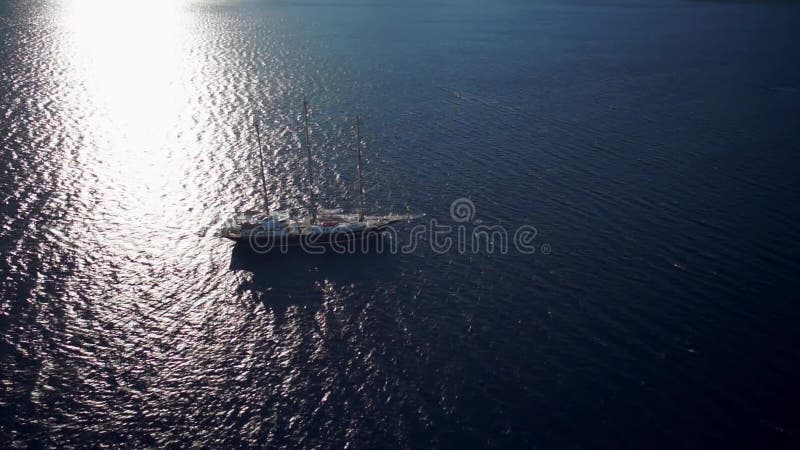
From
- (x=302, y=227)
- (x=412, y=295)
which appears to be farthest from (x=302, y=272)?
(x=412, y=295)

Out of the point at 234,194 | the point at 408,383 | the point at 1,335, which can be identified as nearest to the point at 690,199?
the point at 408,383

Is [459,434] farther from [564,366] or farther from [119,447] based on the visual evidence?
[119,447]

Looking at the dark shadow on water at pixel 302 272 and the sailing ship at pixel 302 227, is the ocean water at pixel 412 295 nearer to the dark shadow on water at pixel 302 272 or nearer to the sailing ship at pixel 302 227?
the dark shadow on water at pixel 302 272

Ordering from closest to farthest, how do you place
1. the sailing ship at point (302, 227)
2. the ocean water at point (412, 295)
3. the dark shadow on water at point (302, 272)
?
the ocean water at point (412, 295) < the dark shadow on water at point (302, 272) < the sailing ship at point (302, 227)

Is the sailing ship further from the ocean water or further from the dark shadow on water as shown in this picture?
the ocean water

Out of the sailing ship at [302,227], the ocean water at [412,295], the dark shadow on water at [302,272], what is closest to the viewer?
the ocean water at [412,295]

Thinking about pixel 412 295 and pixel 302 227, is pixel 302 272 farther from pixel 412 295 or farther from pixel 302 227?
pixel 412 295

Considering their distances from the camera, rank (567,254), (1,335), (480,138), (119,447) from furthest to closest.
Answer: (480,138) < (567,254) < (1,335) < (119,447)

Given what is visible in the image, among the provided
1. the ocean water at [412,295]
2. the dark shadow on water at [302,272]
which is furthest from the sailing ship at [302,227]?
the ocean water at [412,295]
